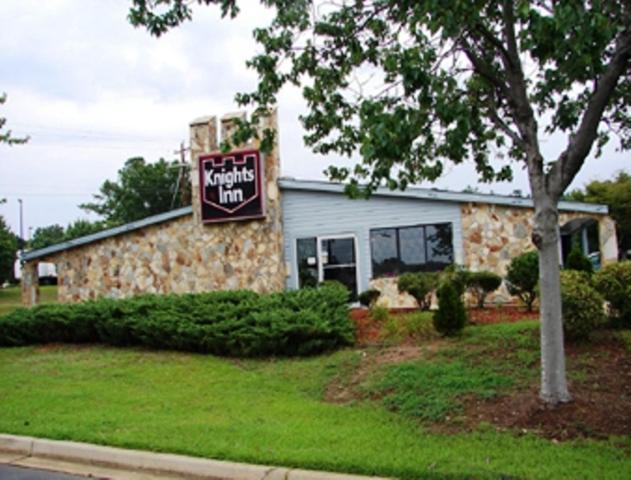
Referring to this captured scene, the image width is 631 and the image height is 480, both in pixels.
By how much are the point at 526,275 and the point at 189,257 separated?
9552 mm

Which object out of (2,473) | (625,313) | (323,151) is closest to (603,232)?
(625,313)

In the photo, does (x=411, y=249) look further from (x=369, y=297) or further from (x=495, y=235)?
(x=369, y=297)

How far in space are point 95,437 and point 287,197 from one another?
11.0 m

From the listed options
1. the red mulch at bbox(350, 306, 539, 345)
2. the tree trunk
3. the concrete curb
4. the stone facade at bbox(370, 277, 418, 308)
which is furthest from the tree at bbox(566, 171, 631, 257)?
the concrete curb

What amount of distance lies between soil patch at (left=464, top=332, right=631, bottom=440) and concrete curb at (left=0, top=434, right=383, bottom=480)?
1.91 m

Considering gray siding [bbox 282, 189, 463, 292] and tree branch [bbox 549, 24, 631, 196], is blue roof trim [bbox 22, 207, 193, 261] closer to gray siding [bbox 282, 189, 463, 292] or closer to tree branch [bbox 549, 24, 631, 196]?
gray siding [bbox 282, 189, 463, 292]

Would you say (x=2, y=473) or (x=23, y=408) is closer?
(x=2, y=473)

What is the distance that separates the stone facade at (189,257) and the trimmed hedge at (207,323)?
162 inches

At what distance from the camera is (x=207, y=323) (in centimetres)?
1079

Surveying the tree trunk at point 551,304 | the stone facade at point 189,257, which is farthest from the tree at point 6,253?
the tree trunk at point 551,304

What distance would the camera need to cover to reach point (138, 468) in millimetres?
5387

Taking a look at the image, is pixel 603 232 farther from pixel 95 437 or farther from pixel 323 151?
pixel 95 437

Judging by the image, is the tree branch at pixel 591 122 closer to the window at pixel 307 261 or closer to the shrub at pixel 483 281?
the shrub at pixel 483 281

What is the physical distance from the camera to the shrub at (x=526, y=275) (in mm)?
11078
